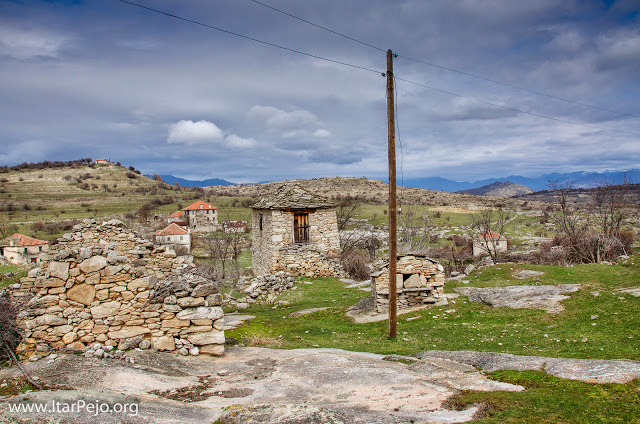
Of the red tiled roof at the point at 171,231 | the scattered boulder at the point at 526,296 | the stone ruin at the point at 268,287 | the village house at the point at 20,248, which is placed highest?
the red tiled roof at the point at 171,231

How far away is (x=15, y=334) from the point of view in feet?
22.9

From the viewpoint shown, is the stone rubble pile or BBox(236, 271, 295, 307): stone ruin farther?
the stone rubble pile

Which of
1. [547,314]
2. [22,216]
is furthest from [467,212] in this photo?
[22,216]

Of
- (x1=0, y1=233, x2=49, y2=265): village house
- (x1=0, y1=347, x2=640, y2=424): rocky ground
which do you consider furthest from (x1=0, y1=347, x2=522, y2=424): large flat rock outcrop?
(x1=0, y1=233, x2=49, y2=265): village house

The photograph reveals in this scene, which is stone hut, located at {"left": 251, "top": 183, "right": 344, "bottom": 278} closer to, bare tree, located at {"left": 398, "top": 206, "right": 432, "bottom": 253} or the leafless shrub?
the leafless shrub

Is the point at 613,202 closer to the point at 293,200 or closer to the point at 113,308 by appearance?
the point at 293,200

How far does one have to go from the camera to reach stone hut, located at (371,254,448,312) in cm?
1425

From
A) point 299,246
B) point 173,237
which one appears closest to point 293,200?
point 299,246

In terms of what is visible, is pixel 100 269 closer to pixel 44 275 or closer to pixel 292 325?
pixel 44 275

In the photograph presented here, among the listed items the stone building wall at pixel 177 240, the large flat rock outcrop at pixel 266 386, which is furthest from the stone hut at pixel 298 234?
the stone building wall at pixel 177 240

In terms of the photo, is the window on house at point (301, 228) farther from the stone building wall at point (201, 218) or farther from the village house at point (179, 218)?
the stone building wall at point (201, 218)

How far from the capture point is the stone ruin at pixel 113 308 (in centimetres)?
738

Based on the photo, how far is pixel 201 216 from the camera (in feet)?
231

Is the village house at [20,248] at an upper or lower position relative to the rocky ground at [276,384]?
upper
